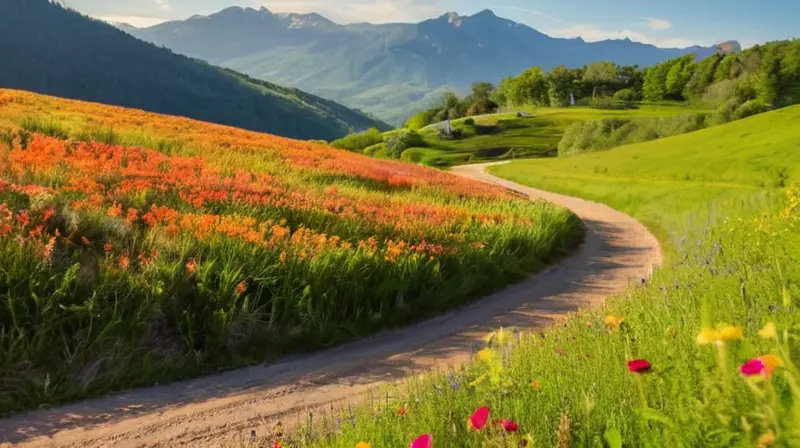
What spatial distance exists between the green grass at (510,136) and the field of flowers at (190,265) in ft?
197

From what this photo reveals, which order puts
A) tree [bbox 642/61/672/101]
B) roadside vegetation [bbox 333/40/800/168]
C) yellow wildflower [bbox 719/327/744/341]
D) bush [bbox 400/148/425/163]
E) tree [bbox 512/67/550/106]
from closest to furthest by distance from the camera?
yellow wildflower [bbox 719/327/744/341] < roadside vegetation [bbox 333/40/800/168] < bush [bbox 400/148/425/163] < tree [bbox 642/61/672/101] < tree [bbox 512/67/550/106]

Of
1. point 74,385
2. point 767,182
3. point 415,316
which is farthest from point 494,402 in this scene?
point 767,182

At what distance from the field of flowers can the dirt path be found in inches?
13.1

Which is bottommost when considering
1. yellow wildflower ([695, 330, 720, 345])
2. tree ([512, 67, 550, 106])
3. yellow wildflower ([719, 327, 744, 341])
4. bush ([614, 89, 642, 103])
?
yellow wildflower ([695, 330, 720, 345])

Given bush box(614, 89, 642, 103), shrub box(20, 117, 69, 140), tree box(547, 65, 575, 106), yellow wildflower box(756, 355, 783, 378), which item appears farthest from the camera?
tree box(547, 65, 575, 106)

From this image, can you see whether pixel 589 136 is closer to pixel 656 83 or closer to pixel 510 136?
pixel 510 136

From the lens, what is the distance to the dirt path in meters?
5.48

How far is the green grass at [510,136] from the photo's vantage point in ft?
267

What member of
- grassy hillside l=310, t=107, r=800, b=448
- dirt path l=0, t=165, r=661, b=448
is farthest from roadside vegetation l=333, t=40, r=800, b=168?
grassy hillside l=310, t=107, r=800, b=448

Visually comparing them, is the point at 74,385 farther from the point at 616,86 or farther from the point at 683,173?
the point at 616,86

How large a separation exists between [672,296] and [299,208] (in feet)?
24.8

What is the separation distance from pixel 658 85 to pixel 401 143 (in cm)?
5925

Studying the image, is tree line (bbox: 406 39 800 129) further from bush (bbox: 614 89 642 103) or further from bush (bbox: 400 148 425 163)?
bush (bbox: 400 148 425 163)

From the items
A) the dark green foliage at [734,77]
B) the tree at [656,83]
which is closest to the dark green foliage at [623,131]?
the dark green foliage at [734,77]
